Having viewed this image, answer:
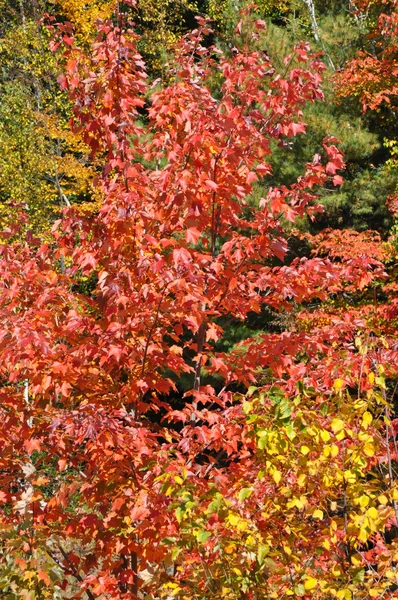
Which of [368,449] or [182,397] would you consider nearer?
[368,449]

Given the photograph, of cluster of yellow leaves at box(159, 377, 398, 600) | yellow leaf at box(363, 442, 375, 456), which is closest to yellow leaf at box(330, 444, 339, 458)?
cluster of yellow leaves at box(159, 377, 398, 600)

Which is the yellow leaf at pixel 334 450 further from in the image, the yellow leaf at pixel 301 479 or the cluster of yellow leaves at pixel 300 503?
the yellow leaf at pixel 301 479

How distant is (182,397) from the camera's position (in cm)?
399

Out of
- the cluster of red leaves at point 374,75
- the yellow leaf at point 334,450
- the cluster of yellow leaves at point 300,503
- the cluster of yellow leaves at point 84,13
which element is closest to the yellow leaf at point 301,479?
the cluster of yellow leaves at point 300,503

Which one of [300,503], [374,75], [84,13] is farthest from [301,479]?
[84,13]

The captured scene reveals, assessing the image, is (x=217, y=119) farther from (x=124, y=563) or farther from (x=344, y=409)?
(x=124, y=563)

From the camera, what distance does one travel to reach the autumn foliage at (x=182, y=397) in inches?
113

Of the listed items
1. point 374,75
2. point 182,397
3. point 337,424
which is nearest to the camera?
point 337,424

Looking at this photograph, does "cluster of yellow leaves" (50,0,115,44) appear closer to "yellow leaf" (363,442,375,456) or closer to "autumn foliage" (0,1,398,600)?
"autumn foliage" (0,1,398,600)

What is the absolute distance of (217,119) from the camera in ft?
12.3

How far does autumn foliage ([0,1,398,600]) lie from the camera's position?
287 centimetres

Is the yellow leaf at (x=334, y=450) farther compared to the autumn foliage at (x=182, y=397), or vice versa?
the autumn foliage at (x=182, y=397)

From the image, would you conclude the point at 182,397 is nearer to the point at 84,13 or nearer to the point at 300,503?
the point at 300,503

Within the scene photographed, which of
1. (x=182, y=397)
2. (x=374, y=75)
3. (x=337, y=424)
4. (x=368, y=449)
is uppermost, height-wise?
(x=374, y=75)
